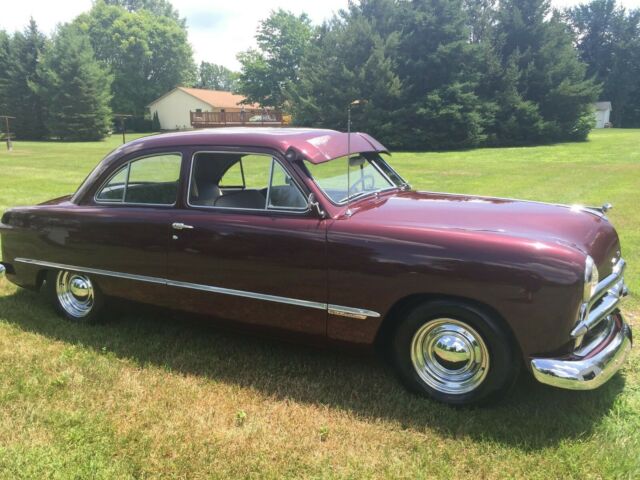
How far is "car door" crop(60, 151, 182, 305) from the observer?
13.5ft

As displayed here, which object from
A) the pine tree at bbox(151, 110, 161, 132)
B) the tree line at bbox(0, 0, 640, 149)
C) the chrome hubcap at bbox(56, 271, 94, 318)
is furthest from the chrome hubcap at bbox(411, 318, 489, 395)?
the pine tree at bbox(151, 110, 161, 132)

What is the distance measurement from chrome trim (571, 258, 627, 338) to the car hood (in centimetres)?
13

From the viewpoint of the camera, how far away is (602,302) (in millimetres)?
3309

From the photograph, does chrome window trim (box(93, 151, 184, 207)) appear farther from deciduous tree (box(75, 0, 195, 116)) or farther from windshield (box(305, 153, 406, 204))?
deciduous tree (box(75, 0, 195, 116))

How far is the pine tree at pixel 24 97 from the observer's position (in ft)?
152

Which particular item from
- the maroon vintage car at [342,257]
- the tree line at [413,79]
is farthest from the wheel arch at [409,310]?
the tree line at [413,79]

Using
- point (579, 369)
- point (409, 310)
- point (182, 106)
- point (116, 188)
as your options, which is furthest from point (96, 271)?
point (182, 106)

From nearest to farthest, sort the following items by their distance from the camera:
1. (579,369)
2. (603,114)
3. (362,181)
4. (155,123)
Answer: (579,369)
(362,181)
(155,123)
(603,114)

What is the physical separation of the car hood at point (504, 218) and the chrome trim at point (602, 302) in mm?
131

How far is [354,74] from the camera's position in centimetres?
3278

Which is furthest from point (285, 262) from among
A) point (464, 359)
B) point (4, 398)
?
point (4, 398)

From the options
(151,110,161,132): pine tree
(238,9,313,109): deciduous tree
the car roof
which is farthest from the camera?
(151,110,161,132): pine tree

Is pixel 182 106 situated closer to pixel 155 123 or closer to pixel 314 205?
pixel 155 123

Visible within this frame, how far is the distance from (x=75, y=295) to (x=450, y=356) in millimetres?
3366
